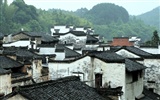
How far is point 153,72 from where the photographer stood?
3262 centimetres

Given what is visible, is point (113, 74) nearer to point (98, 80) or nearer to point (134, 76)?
point (98, 80)

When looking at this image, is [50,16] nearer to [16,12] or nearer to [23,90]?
[16,12]

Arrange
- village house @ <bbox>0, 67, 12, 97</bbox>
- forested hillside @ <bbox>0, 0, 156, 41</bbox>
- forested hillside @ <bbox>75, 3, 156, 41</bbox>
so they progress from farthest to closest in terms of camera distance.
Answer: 1. forested hillside @ <bbox>75, 3, 156, 41</bbox>
2. forested hillside @ <bbox>0, 0, 156, 41</bbox>
3. village house @ <bbox>0, 67, 12, 97</bbox>

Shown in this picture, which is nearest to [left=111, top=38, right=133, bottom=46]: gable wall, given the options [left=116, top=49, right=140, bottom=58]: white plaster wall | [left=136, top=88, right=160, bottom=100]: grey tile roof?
[left=116, top=49, right=140, bottom=58]: white plaster wall

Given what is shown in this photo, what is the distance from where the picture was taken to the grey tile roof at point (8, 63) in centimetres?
2886

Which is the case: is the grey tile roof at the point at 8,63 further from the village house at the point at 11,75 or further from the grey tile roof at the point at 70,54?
the grey tile roof at the point at 70,54

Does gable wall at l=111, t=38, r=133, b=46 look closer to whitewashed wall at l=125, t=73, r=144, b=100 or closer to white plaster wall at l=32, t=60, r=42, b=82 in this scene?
white plaster wall at l=32, t=60, r=42, b=82

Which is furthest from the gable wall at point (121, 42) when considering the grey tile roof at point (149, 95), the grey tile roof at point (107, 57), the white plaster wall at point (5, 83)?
the white plaster wall at point (5, 83)

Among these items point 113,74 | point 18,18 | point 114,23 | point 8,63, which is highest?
point 18,18

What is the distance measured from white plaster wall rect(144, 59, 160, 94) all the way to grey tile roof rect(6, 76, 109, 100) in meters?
14.1

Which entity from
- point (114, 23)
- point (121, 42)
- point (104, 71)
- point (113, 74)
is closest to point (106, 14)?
point (114, 23)

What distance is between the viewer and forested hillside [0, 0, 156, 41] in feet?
308

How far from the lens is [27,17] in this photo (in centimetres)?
9838

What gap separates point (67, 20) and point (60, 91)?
104438 mm
